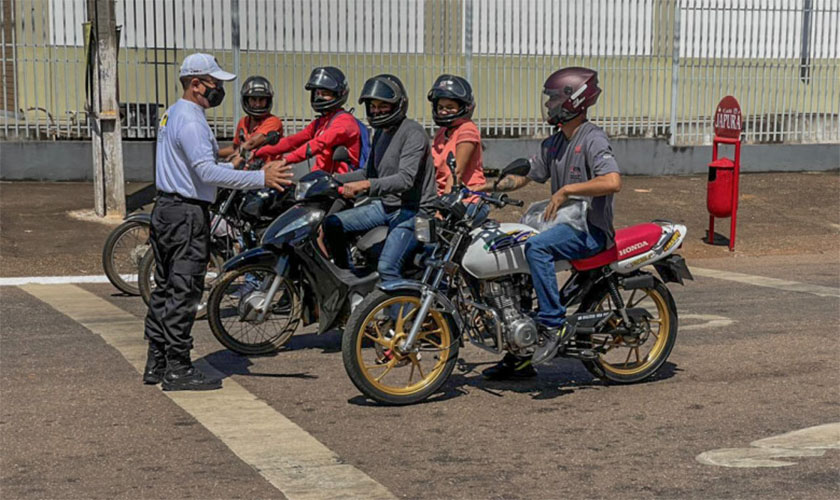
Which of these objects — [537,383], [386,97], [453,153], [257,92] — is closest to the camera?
[537,383]

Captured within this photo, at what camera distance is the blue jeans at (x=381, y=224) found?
798 cm

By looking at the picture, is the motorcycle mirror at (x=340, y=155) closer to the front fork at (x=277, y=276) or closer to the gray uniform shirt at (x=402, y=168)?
the gray uniform shirt at (x=402, y=168)

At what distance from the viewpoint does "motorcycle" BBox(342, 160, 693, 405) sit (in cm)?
684

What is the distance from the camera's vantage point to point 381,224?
27.6 feet

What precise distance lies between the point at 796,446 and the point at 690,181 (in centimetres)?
1374

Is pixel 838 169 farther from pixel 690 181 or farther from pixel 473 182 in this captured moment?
pixel 473 182

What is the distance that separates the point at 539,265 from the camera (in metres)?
6.99

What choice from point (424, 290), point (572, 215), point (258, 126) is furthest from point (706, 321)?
point (258, 126)

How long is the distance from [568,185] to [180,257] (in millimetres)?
2346

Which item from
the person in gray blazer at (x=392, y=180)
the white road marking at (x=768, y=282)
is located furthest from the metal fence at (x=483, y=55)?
the person in gray blazer at (x=392, y=180)

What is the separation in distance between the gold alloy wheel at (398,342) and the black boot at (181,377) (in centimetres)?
108

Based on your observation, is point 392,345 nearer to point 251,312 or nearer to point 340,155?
point 251,312

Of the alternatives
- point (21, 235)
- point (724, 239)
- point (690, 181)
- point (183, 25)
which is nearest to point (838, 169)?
point (690, 181)

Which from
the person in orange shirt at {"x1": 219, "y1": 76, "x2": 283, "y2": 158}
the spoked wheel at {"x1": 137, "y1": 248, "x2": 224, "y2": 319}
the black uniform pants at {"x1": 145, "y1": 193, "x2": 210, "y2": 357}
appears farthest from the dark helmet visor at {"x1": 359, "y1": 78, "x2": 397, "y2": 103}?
the spoked wheel at {"x1": 137, "y1": 248, "x2": 224, "y2": 319}
